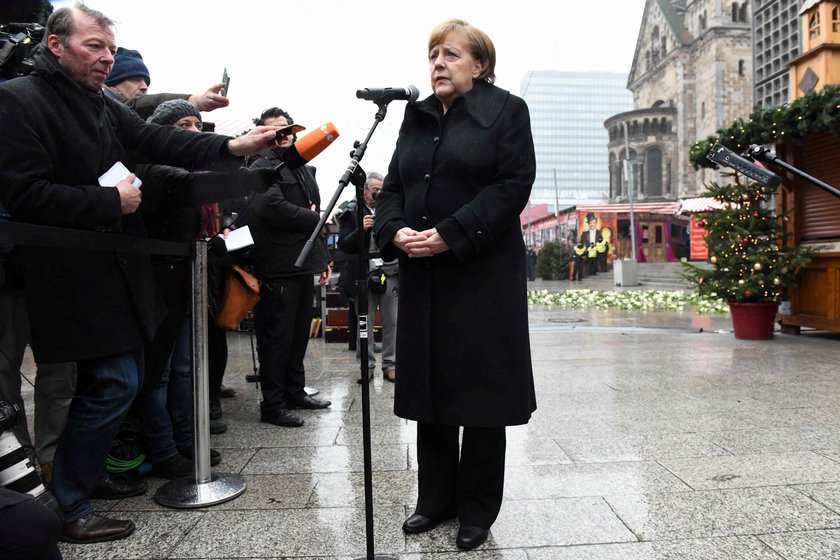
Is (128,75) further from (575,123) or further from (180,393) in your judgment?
(575,123)

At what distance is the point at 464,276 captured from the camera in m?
2.47

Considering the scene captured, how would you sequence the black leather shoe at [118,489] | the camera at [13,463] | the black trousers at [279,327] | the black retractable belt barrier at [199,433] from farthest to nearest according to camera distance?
the black trousers at [279,327] < the black leather shoe at [118,489] < the black retractable belt barrier at [199,433] < the camera at [13,463]

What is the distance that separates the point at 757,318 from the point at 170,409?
23.3 feet

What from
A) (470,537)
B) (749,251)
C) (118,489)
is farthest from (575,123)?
(470,537)

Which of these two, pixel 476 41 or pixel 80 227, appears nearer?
pixel 80 227

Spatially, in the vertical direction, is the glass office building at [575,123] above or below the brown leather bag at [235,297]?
above

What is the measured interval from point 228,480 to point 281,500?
0.34 m

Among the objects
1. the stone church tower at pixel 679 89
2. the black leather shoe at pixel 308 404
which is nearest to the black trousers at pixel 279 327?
the black leather shoe at pixel 308 404

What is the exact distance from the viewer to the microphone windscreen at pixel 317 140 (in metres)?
2.38

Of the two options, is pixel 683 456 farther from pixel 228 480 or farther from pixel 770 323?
pixel 770 323

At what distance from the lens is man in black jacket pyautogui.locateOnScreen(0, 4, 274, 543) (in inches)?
88.8

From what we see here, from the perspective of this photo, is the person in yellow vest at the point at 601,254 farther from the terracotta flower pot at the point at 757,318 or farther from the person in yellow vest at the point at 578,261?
the terracotta flower pot at the point at 757,318

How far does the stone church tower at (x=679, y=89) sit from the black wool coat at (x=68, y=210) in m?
50.5

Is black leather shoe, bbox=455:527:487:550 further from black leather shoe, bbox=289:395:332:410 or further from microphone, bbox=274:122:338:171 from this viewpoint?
black leather shoe, bbox=289:395:332:410
